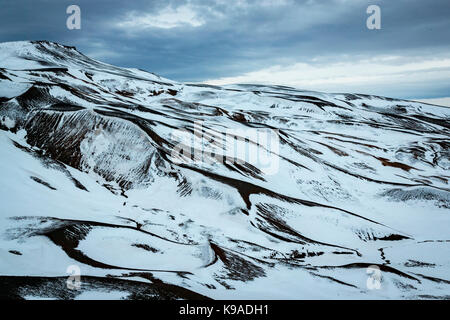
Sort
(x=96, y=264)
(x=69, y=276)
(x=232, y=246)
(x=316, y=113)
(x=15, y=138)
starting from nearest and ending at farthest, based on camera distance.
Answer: (x=69, y=276) < (x=96, y=264) < (x=232, y=246) < (x=15, y=138) < (x=316, y=113)

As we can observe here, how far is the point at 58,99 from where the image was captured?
1225 inches

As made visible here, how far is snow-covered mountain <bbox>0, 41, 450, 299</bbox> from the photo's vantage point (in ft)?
39.7

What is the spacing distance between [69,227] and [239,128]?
36.7 metres

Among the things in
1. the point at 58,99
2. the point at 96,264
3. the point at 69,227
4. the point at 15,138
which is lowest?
the point at 96,264

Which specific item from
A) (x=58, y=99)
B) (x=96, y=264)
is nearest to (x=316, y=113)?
(x=58, y=99)

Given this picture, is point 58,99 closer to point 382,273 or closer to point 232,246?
point 232,246

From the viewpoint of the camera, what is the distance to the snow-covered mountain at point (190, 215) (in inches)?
477

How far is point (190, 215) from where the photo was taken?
68.4 ft

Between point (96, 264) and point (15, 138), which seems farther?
point (15, 138)

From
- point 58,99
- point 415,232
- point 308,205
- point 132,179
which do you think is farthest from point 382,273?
point 58,99

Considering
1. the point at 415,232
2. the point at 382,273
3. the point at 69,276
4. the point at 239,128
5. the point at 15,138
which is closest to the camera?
the point at 69,276

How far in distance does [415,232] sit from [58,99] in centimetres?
3290
